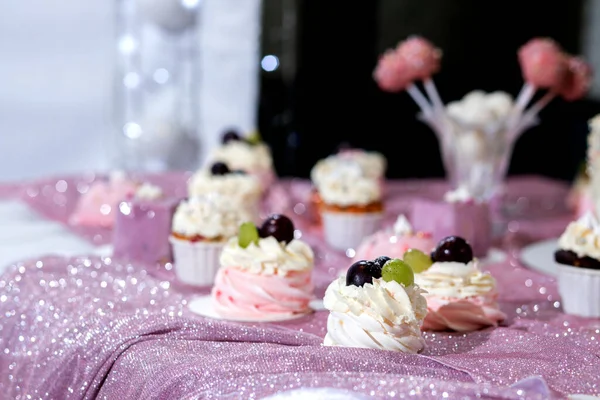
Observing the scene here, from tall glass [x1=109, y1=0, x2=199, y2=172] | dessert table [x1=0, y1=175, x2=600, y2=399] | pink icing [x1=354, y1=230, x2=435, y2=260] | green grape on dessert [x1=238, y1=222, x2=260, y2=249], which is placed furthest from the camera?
tall glass [x1=109, y1=0, x2=199, y2=172]

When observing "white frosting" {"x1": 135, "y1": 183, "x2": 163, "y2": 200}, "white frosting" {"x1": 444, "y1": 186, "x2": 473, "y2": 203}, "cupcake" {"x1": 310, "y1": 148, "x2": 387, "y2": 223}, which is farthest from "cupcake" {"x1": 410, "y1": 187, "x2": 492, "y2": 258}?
"white frosting" {"x1": 135, "y1": 183, "x2": 163, "y2": 200}

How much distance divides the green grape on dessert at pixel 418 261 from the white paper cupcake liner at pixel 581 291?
345 mm

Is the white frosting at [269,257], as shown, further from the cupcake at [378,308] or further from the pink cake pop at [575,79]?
the pink cake pop at [575,79]

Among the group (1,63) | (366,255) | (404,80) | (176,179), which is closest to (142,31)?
(176,179)

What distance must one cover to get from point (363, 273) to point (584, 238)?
623mm

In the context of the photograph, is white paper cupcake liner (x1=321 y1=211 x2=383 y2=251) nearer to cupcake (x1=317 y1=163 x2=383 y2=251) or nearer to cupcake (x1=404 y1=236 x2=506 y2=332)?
cupcake (x1=317 y1=163 x2=383 y2=251)

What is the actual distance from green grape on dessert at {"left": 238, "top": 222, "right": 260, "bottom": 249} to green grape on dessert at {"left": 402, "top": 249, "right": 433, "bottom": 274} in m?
0.30

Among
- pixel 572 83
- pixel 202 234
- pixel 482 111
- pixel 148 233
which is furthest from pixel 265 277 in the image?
pixel 572 83

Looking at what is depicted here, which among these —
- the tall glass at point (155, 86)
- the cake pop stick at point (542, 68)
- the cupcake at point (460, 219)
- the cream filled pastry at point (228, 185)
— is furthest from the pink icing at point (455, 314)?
the tall glass at point (155, 86)

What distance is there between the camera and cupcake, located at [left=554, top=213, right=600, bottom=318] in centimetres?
195

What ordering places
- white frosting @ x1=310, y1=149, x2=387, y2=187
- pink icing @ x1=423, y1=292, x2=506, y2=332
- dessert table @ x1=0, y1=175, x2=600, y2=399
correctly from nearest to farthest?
dessert table @ x1=0, y1=175, x2=600, y2=399
pink icing @ x1=423, y1=292, x2=506, y2=332
white frosting @ x1=310, y1=149, x2=387, y2=187

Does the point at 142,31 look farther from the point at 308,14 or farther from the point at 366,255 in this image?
the point at 366,255

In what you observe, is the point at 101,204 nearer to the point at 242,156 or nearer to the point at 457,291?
the point at 242,156

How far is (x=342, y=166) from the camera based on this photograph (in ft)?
8.93
